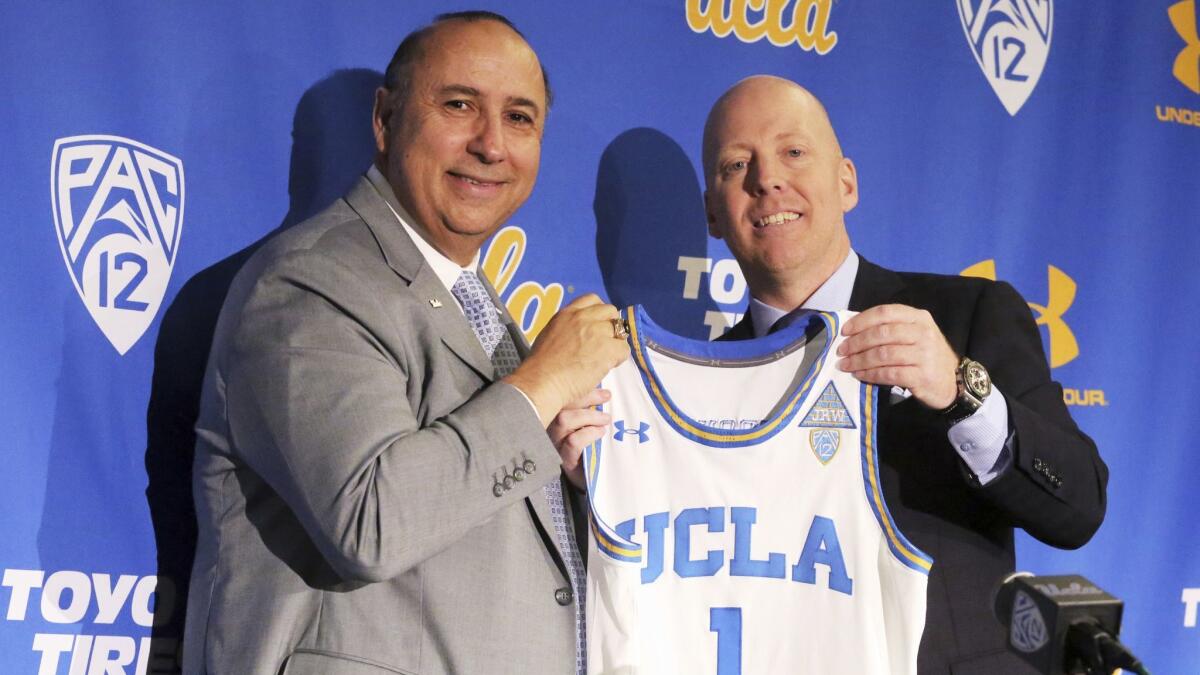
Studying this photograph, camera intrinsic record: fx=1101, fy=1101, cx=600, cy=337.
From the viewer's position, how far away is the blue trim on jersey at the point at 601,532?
5.81 ft

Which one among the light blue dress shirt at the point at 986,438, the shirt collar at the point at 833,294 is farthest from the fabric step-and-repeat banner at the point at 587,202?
the light blue dress shirt at the point at 986,438

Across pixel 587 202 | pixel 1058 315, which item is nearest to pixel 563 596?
pixel 587 202

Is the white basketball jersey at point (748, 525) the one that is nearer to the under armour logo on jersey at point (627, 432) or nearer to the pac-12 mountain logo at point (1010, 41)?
the under armour logo on jersey at point (627, 432)

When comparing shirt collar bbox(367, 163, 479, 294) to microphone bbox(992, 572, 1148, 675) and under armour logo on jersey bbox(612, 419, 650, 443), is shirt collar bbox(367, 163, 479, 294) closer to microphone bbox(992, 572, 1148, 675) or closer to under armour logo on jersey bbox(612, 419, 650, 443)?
under armour logo on jersey bbox(612, 419, 650, 443)

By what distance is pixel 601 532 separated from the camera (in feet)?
5.85

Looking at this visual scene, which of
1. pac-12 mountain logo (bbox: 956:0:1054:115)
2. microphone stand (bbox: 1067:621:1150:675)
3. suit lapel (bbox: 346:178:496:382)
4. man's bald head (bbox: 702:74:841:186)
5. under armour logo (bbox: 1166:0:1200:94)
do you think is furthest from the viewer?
under armour logo (bbox: 1166:0:1200:94)

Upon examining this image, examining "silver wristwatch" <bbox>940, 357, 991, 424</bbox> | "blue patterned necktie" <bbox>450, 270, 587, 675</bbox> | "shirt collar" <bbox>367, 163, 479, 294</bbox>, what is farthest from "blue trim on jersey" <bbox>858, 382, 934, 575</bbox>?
"shirt collar" <bbox>367, 163, 479, 294</bbox>

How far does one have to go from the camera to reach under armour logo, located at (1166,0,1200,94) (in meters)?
3.00

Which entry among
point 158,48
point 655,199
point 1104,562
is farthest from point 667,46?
point 1104,562

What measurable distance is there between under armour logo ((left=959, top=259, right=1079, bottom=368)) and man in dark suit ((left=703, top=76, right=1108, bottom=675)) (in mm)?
861

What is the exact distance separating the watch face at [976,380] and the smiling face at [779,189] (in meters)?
0.46

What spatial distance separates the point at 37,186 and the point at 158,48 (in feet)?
1.15

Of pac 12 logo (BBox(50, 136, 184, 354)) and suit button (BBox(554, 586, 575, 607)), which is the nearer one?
suit button (BBox(554, 586, 575, 607))

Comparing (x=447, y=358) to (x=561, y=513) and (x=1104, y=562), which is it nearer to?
(x=561, y=513)
